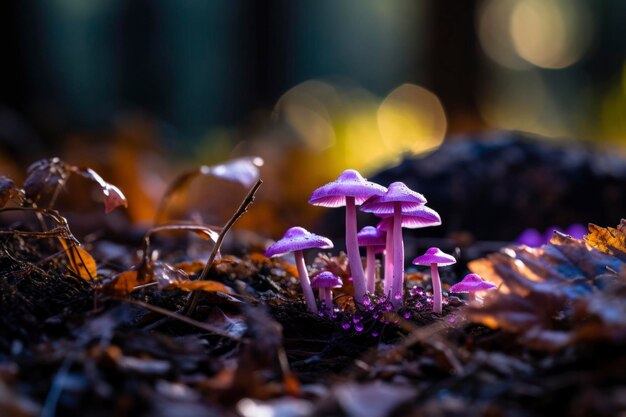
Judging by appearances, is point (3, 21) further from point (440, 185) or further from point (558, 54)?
point (558, 54)

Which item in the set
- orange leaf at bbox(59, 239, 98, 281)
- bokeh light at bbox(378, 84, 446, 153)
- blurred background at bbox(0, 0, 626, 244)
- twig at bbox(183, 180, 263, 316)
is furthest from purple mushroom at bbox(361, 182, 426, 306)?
bokeh light at bbox(378, 84, 446, 153)

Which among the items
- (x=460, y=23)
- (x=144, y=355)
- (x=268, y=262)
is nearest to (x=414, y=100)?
(x=460, y=23)

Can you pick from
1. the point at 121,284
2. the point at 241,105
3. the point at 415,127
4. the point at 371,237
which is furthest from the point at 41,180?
the point at 241,105

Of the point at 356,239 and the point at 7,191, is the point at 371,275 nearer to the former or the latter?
the point at 356,239

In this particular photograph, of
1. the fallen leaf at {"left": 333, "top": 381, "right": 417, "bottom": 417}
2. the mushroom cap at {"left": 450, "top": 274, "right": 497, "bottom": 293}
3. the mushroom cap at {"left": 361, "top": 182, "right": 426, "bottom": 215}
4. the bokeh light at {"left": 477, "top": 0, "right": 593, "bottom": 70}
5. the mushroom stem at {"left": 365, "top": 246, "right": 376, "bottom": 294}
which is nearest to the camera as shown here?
the fallen leaf at {"left": 333, "top": 381, "right": 417, "bottom": 417}

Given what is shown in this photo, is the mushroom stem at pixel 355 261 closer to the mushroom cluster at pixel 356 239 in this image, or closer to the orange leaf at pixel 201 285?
the mushroom cluster at pixel 356 239

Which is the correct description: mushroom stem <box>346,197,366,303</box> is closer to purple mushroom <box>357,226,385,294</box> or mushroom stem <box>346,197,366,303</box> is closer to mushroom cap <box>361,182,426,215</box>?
mushroom cap <box>361,182,426,215</box>
